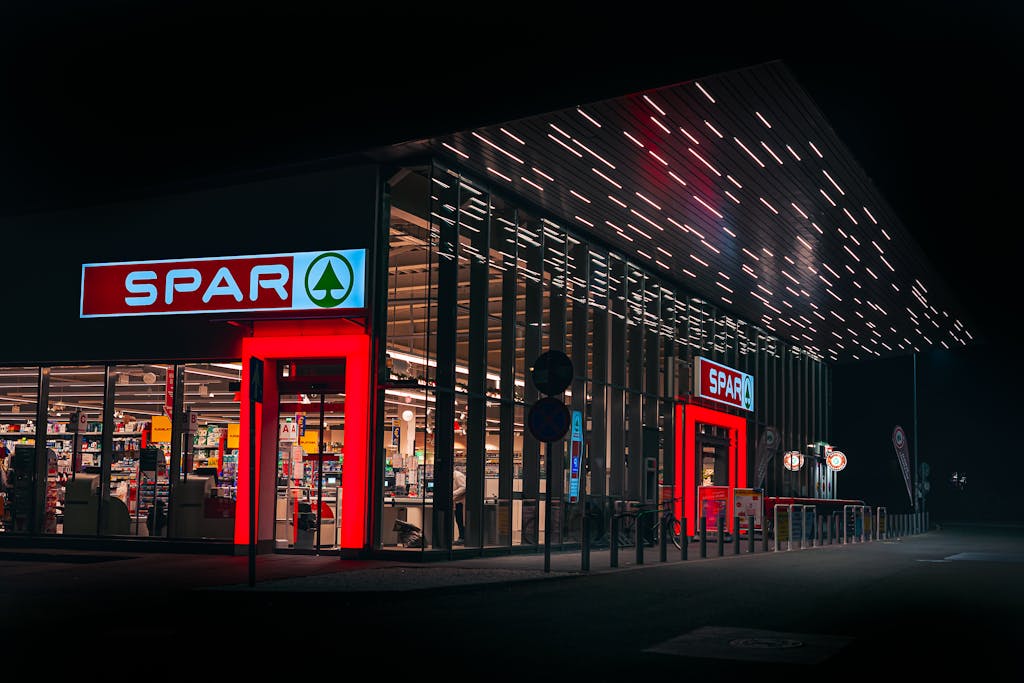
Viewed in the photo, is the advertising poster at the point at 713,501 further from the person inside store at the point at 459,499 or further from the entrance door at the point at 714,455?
the person inside store at the point at 459,499

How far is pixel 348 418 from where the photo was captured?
63.4 ft

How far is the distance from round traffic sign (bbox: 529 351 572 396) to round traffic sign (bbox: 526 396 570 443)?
385 mm

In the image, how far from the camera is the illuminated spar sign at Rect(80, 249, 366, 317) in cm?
1909

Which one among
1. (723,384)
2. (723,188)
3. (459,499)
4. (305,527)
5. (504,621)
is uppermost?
(723,188)

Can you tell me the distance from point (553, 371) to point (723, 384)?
62.2 feet

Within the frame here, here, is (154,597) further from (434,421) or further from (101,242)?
(101,242)

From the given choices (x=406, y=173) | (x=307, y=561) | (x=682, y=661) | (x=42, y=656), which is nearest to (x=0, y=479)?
(x=307, y=561)

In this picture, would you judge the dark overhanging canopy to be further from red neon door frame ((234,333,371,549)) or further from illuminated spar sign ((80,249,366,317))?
red neon door frame ((234,333,371,549))

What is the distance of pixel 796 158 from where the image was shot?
67.9ft

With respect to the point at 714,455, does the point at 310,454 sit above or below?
below

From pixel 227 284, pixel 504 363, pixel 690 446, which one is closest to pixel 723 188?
pixel 504 363

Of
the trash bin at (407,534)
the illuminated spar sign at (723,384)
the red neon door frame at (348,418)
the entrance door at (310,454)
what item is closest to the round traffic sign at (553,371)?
the red neon door frame at (348,418)

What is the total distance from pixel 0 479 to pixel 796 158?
16.4m

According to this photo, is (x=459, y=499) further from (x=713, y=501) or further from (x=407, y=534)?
(x=713, y=501)
